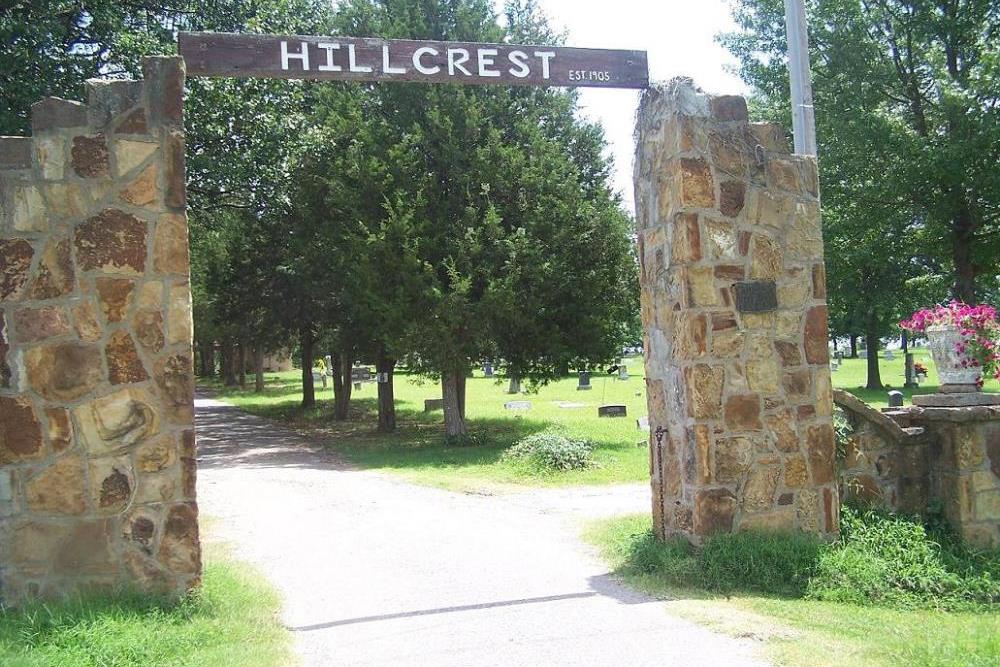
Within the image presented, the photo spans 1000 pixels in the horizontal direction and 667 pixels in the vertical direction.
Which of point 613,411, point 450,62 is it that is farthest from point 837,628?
point 613,411

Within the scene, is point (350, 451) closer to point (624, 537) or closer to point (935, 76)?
point (624, 537)

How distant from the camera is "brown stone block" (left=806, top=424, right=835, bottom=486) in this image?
6902mm

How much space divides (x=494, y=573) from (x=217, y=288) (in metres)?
19.6

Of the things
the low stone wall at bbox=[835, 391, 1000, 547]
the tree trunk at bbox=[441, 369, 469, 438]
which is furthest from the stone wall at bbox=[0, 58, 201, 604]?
the tree trunk at bbox=[441, 369, 469, 438]

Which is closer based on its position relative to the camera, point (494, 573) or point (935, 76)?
point (494, 573)

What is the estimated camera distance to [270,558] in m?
7.55

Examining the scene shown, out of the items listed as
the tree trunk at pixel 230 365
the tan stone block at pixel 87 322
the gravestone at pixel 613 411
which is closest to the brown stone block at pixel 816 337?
the tan stone block at pixel 87 322

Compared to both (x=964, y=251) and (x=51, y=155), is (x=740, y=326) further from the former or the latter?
(x=964, y=251)

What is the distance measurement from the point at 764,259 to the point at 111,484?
16.5 feet

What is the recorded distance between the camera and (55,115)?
18.0 feet

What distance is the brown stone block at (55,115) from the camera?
545cm

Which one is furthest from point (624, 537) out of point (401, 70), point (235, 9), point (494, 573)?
point (235, 9)

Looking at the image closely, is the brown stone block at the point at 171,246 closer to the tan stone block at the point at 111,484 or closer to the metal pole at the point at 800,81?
the tan stone block at the point at 111,484

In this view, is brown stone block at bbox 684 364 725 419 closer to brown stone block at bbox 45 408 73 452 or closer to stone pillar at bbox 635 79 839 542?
stone pillar at bbox 635 79 839 542
